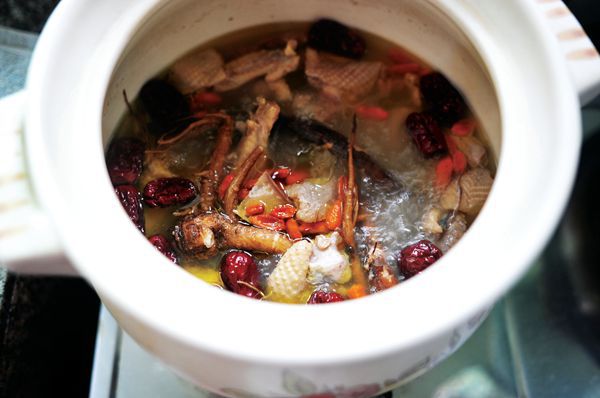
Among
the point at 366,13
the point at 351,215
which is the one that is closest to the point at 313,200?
the point at 351,215

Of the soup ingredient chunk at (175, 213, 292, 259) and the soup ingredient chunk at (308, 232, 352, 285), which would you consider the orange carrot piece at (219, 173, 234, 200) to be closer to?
the soup ingredient chunk at (175, 213, 292, 259)

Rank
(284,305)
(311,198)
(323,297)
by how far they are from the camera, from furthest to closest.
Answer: (311,198) → (323,297) → (284,305)

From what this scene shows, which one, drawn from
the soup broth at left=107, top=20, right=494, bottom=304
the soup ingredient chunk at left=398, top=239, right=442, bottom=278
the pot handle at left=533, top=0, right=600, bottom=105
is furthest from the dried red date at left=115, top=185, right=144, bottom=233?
the pot handle at left=533, top=0, right=600, bottom=105

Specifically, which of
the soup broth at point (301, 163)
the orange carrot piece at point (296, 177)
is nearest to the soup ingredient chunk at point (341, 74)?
the soup broth at point (301, 163)

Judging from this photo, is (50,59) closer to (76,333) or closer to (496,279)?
(496,279)

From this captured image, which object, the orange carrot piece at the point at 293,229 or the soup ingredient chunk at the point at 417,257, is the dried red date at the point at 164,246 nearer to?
the orange carrot piece at the point at 293,229

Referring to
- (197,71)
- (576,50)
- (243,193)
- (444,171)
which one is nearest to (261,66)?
(197,71)

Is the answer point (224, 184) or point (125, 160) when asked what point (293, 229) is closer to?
point (224, 184)
